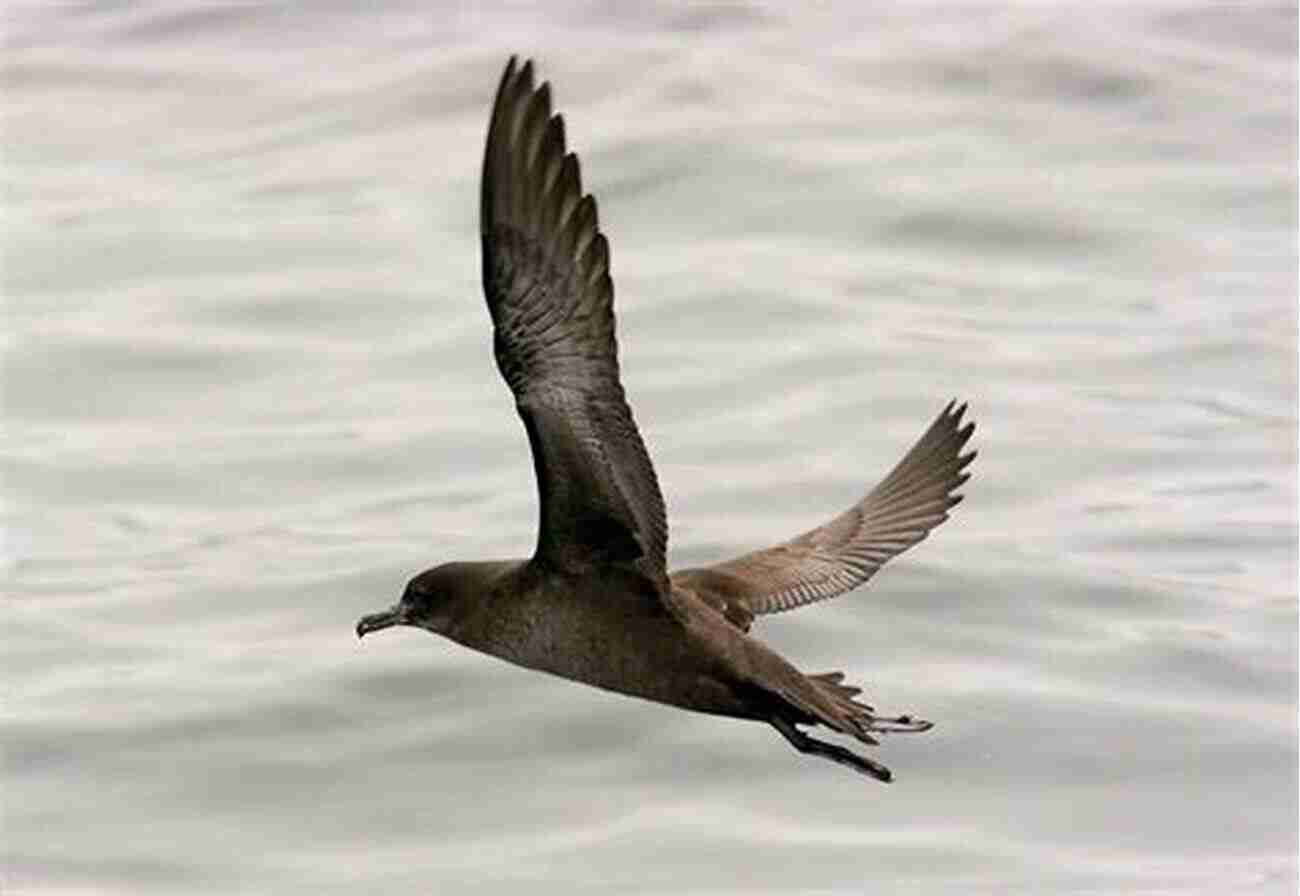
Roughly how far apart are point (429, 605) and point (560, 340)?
1048mm

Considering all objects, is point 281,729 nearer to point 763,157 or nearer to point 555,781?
point 555,781

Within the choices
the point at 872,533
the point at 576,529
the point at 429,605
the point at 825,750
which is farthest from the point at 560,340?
the point at 872,533

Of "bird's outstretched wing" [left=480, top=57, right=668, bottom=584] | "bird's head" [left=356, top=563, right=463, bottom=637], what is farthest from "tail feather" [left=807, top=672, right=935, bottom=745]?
"bird's head" [left=356, top=563, right=463, bottom=637]

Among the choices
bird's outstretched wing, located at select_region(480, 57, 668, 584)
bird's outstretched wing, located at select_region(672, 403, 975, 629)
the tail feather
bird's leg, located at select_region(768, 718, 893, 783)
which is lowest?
bird's leg, located at select_region(768, 718, 893, 783)

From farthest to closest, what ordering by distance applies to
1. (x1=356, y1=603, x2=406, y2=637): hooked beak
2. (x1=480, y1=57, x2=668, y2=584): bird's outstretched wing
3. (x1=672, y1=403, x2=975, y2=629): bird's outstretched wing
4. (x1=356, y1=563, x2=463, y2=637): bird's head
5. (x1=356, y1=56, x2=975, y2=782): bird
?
(x1=672, y1=403, x2=975, y2=629): bird's outstretched wing
(x1=356, y1=603, x2=406, y2=637): hooked beak
(x1=356, y1=563, x2=463, y2=637): bird's head
(x1=356, y1=56, x2=975, y2=782): bird
(x1=480, y1=57, x2=668, y2=584): bird's outstretched wing

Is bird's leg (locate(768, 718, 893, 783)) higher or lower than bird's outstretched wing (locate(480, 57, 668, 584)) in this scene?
lower

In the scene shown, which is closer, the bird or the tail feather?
the bird

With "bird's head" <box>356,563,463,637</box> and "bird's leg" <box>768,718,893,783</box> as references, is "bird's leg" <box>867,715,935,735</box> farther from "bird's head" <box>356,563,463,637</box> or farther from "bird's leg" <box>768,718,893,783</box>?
"bird's head" <box>356,563,463,637</box>

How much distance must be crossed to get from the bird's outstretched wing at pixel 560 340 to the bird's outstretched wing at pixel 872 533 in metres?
1.49

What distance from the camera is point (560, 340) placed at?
8.74 metres

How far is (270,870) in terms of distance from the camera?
46.3ft

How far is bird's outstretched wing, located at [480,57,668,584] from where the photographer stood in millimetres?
8336

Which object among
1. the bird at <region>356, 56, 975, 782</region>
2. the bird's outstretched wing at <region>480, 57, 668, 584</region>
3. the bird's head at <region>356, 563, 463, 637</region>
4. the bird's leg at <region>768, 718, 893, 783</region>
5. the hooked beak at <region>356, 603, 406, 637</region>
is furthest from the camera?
the hooked beak at <region>356, 603, 406, 637</region>

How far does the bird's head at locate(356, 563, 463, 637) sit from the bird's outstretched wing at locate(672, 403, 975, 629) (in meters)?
1.20
